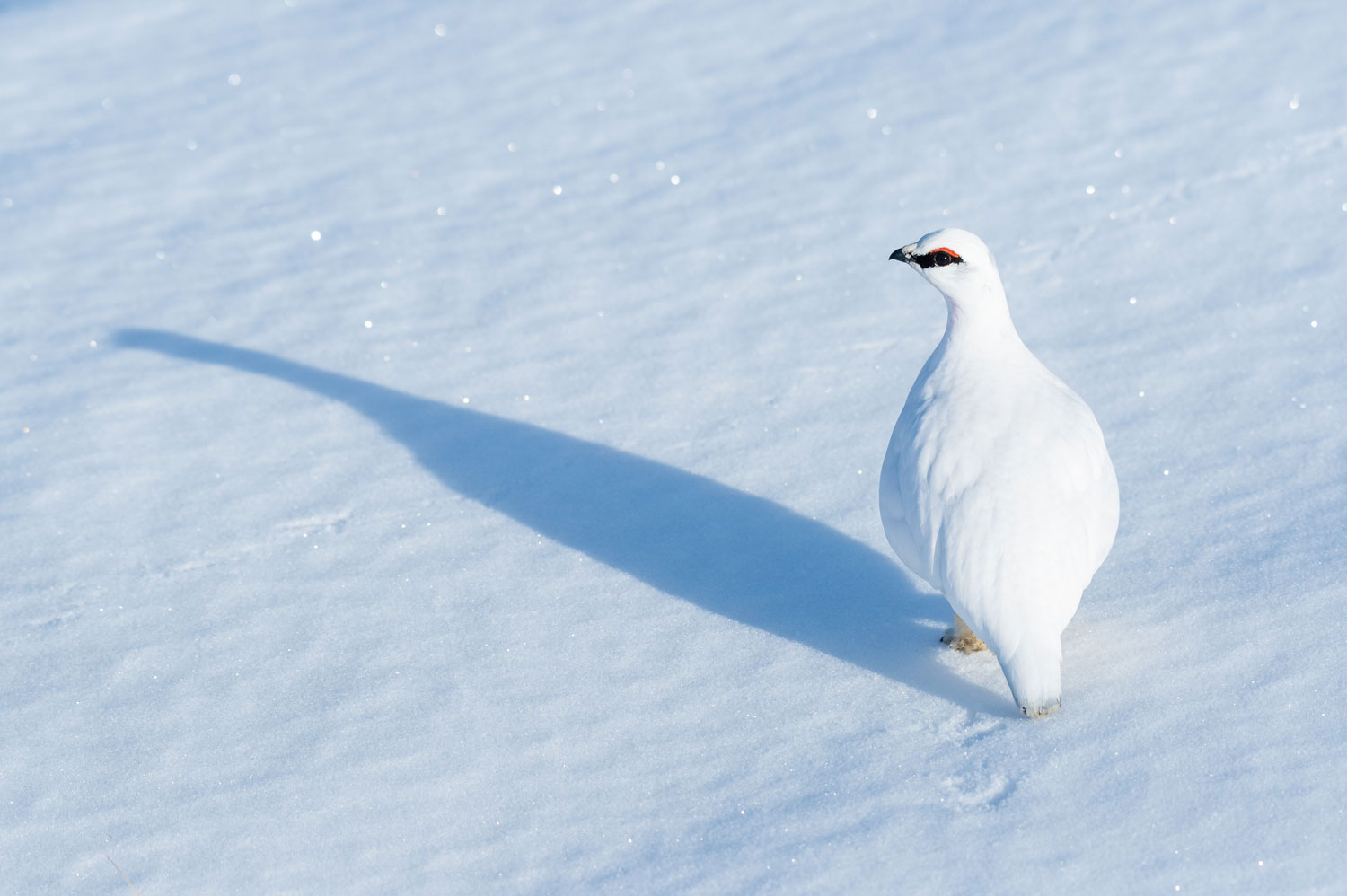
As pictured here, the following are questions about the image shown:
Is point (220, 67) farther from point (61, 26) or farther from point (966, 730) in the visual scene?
point (966, 730)

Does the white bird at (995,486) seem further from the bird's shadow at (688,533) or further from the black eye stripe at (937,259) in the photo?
the bird's shadow at (688,533)

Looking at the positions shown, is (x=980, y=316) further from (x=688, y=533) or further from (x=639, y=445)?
(x=639, y=445)

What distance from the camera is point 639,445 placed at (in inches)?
162

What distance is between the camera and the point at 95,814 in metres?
2.87

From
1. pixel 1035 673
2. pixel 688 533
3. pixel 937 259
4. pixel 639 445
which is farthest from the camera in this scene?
pixel 639 445

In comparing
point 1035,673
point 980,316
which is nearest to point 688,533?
point 980,316

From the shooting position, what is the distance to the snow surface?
2.66 meters

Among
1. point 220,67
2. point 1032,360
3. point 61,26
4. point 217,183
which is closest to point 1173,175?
point 1032,360

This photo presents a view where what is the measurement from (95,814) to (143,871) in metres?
0.25

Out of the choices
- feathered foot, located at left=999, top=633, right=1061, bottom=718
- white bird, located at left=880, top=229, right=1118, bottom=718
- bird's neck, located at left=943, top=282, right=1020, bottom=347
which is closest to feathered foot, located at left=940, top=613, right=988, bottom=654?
white bird, located at left=880, top=229, right=1118, bottom=718

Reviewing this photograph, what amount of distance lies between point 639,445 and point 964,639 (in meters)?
1.43

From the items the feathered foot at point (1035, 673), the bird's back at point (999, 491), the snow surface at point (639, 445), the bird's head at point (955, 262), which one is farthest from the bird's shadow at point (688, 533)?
the bird's head at point (955, 262)

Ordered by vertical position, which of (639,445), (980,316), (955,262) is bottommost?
(639,445)

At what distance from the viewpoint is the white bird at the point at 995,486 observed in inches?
A: 103
